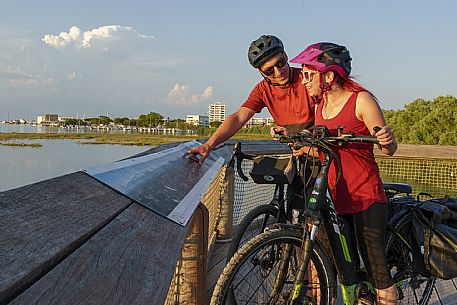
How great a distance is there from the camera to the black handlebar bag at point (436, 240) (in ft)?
8.87

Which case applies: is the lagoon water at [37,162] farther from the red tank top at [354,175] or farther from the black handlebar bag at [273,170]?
the red tank top at [354,175]

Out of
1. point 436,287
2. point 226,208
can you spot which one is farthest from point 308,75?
point 226,208

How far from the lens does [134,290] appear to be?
34.3 inches

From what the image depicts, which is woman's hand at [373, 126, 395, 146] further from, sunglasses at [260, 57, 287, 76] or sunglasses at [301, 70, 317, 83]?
sunglasses at [260, 57, 287, 76]

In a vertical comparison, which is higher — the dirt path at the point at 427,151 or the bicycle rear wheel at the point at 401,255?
the dirt path at the point at 427,151

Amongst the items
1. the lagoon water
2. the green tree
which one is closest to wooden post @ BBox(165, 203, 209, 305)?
the green tree

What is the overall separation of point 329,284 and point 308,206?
45 cm

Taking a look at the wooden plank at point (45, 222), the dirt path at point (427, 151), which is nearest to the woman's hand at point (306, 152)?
the wooden plank at point (45, 222)

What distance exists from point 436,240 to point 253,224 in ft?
3.15

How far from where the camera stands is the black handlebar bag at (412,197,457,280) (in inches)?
106

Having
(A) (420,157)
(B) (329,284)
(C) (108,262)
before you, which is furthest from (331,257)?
(A) (420,157)

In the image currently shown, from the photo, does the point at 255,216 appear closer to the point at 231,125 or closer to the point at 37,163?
the point at 231,125

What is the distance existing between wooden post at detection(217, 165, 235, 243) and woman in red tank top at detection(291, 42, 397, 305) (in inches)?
95.7

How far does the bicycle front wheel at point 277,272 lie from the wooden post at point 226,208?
2.34 metres
